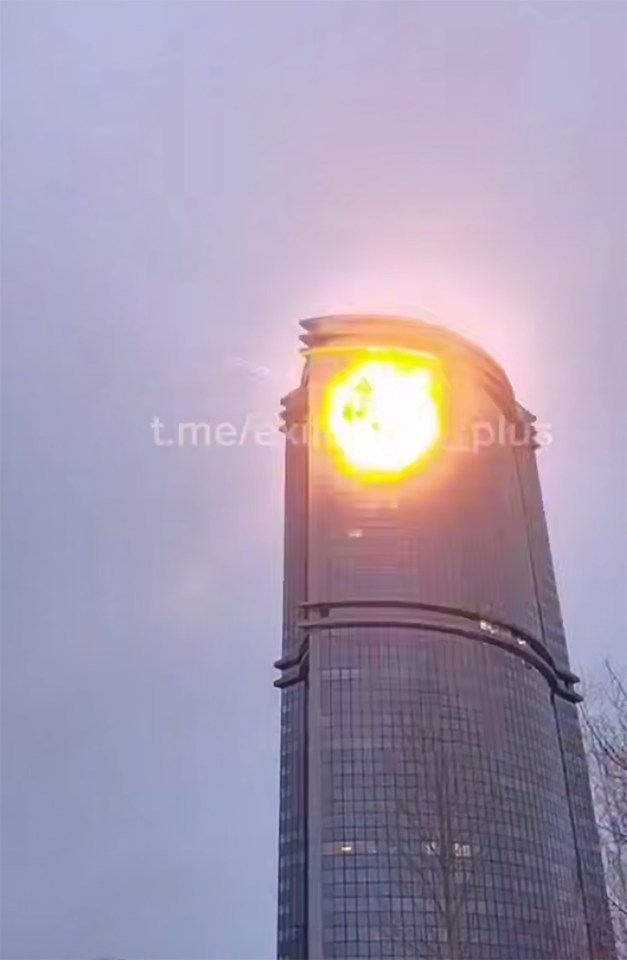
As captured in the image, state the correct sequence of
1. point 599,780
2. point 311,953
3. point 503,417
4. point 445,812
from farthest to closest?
1. point 503,417
2. point 311,953
3. point 445,812
4. point 599,780

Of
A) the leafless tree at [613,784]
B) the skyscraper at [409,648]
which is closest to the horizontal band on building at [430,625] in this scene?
the skyscraper at [409,648]

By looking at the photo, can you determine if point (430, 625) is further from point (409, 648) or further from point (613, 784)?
point (613, 784)

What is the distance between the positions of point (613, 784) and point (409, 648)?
199 ft

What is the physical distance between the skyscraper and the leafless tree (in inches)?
1593

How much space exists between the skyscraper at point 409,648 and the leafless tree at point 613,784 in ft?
133

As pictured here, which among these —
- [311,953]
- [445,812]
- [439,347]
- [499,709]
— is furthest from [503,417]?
[445,812]

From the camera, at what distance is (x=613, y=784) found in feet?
39.8

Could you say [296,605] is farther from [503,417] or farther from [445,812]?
[445,812]

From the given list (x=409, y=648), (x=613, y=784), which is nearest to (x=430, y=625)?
(x=409, y=648)

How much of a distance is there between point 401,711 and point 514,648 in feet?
40.4

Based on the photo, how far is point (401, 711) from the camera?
6888cm

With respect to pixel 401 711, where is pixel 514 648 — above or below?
above

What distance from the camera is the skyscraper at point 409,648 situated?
6147cm

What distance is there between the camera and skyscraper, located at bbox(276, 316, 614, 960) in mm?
61469
